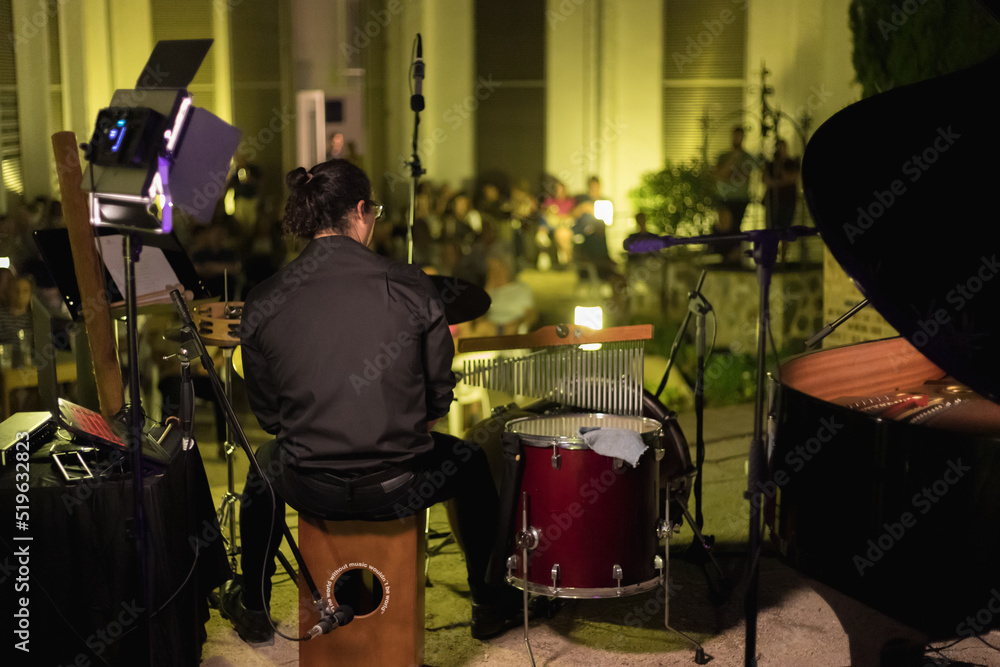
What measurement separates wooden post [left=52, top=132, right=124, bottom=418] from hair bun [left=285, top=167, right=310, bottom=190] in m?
0.72

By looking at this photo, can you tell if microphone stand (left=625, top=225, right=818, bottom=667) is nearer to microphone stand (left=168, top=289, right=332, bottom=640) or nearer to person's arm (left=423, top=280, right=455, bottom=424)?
person's arm (left=423, top=280, right=455, bottom=424)

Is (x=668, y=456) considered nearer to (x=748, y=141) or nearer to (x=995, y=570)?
(x=995, y=570)

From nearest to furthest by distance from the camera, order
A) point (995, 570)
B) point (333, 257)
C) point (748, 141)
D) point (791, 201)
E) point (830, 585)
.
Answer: point (995, 570), point (830, 585), point (333, 257), point (791, 201), point (748, 141)

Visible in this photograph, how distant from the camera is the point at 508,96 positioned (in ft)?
43.6

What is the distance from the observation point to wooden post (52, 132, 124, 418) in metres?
3.31

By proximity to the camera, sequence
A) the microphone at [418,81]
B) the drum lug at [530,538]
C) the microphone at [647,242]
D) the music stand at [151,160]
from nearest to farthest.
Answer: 1. the music stand at [151,160]
2. the microphone at [647,242]
3. the drum lug at [530,538]
4. the microphone at [418,81]

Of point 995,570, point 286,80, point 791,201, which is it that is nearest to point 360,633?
point 995,570

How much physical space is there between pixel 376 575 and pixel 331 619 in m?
0.19

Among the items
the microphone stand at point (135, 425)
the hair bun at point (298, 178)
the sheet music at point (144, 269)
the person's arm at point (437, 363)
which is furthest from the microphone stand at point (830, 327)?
the sheet music at point (144, 269)

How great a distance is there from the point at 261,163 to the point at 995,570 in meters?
11.4

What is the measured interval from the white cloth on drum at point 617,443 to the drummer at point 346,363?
0.49m

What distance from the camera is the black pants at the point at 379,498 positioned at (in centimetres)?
291

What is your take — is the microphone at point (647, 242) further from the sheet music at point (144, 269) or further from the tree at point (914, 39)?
the tree at point (914, 39)

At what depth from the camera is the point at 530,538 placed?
10.5 feet
